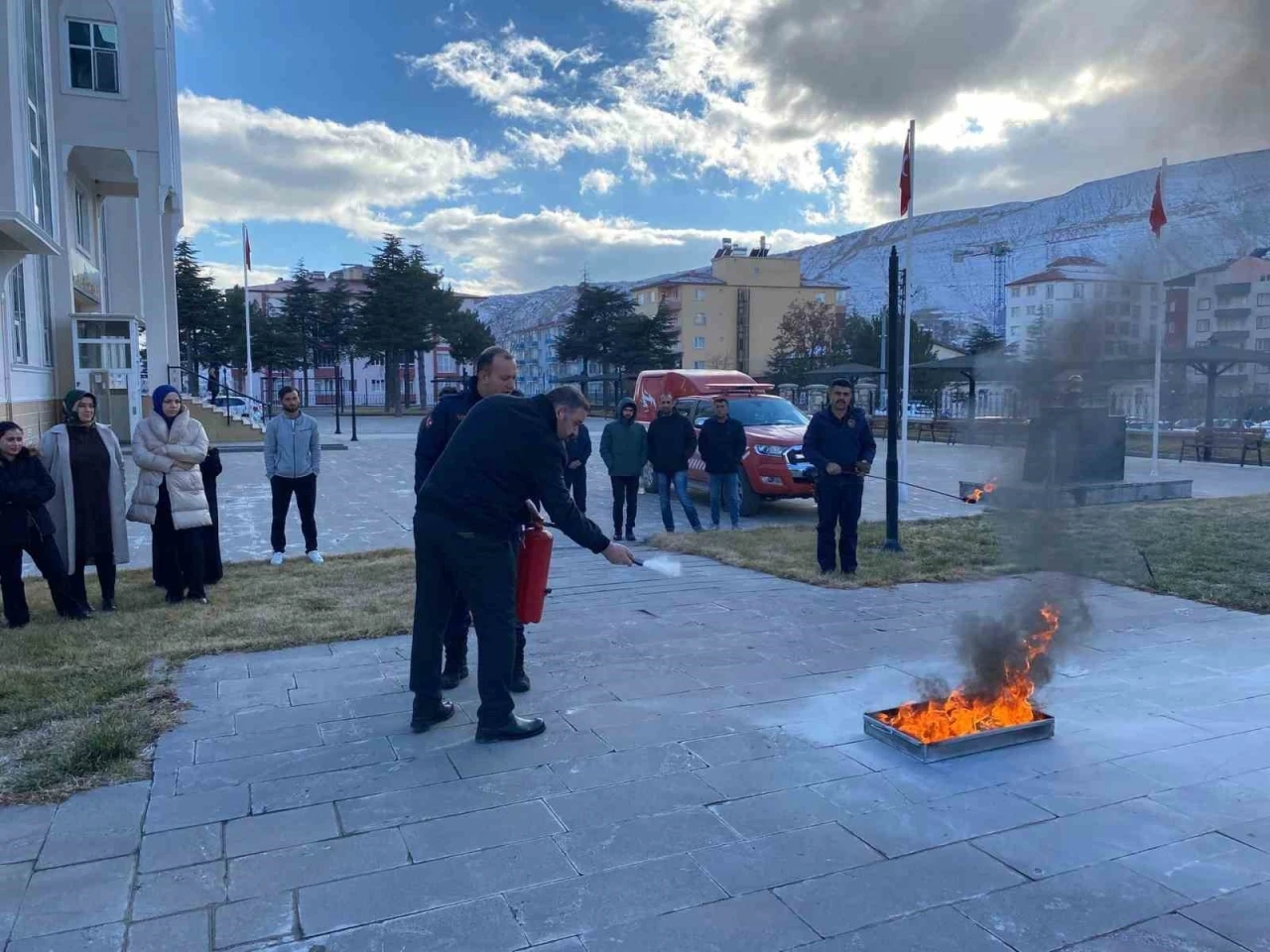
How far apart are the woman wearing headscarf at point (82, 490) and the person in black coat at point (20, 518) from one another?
268mm

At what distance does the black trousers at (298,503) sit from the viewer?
377 inches

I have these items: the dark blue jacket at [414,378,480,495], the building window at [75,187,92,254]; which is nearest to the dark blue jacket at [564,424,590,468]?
the dark blue jacket at [414,378,480,495]

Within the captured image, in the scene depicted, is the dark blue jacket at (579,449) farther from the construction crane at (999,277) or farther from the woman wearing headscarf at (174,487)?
the construction crane at (999,277)

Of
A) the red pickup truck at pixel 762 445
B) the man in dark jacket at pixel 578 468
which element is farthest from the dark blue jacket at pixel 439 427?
the red pickup truck at pixel 762 445

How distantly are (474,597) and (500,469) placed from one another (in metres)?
0.65

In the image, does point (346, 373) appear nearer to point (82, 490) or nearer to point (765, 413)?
point (765, 413)

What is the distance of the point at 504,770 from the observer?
4242mm

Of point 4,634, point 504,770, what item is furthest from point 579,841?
point 4,634

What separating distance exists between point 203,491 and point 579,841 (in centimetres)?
570

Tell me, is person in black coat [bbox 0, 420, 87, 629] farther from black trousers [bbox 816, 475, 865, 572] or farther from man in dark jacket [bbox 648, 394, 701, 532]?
man in dark jacket [bbox 648, 394, 701, 532]

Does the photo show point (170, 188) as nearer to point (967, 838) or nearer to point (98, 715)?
point (98, 715)

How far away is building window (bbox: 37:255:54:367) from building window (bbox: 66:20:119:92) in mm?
5066

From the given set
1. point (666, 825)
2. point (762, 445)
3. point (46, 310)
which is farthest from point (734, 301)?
point (666, 825)

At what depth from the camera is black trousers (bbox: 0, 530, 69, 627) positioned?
22.3 ft
